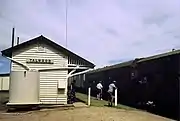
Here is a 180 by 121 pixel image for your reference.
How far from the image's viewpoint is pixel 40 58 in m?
20.6

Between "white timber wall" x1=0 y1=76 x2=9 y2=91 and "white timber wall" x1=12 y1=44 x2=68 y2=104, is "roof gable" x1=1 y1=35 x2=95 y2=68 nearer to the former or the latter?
"white timber wall" x1=12 y1=44 x2=68 y2=104

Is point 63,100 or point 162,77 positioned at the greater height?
point 162,77

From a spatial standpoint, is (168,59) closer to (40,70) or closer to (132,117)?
(132,117)

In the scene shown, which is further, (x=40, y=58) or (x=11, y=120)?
(x=40, y=58)

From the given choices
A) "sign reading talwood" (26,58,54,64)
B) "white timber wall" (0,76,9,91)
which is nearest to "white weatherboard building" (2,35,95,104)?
"sign reading talwood" (26,58,54,64)

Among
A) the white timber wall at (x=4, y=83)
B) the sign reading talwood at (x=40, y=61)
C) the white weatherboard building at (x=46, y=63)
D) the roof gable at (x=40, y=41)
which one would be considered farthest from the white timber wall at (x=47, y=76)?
the white timber wall at (x=4, y=83)

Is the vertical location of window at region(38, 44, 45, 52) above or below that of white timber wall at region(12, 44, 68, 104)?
above

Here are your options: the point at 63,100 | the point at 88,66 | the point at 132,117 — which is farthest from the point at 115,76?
the point at 132,117

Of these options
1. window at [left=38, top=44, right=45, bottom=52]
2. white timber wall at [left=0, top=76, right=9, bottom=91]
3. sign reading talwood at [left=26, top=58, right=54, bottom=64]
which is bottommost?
white timber wall at [left=0, top=76, right=9, bottom=91]

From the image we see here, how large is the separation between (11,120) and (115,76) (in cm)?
1487

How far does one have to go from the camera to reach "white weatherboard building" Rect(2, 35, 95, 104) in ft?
66.8

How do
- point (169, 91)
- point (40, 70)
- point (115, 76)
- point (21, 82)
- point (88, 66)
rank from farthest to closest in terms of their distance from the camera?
point (115, 76)
point (88, 66)
point (40, 70)
point (21, 82)
point (169, 91)

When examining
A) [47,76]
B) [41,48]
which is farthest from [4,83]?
[47,76]

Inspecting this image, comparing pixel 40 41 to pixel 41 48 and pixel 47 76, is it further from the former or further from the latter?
pixel 47 76
